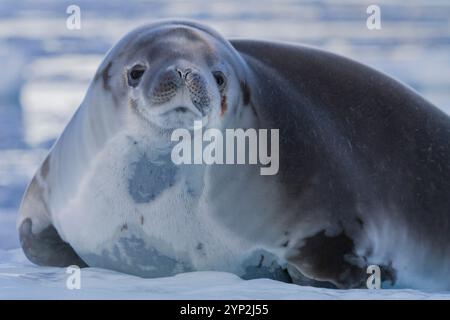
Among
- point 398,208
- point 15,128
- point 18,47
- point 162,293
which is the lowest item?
point 162,293

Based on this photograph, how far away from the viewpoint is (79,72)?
13.3ft

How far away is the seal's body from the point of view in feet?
11.1

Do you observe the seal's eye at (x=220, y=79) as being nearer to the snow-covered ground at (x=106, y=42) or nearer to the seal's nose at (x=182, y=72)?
the seal's nose at (x=182, y=72)

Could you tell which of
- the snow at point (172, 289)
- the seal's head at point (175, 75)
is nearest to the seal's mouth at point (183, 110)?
the seal's head at point (175, 75)

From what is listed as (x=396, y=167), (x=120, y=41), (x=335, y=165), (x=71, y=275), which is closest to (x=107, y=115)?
(x=120, y=41)

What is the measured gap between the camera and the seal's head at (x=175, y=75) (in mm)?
3182

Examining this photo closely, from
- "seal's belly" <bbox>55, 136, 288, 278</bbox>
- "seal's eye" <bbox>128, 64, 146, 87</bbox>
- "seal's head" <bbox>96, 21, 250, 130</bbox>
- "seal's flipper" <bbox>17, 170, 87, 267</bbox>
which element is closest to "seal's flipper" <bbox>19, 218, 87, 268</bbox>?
"seal's flipper" <bbox>17, 170, 87, 267</bbox>

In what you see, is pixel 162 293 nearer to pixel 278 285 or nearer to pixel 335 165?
pixel 278 285

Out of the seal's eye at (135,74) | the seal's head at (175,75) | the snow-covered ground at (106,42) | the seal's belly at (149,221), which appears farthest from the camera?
the snow-covered ground at (106,42)

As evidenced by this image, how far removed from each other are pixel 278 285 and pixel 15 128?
1.16 m

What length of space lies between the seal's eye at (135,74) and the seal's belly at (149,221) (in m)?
0.18

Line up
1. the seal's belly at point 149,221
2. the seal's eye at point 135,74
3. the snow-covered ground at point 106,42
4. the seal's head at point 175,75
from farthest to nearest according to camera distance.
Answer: the snow-covered ground at point 106,42
the seal's belly at point 149,221
the seal's eye at point 135,74
the seal's head at point 175,75

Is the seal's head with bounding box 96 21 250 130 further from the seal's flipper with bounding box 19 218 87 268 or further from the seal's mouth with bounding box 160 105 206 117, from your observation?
the seal's flipper with bounding box 19 218 87 268

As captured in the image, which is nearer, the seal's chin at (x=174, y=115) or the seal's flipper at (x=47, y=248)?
the seal's chin at (x=174, y=115)
